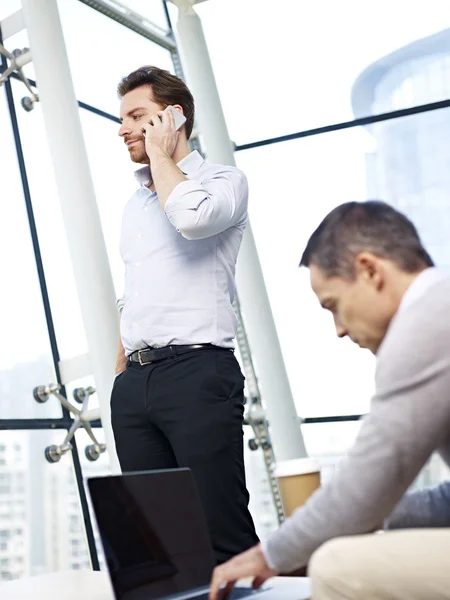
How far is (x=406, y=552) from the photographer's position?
1.10 meters

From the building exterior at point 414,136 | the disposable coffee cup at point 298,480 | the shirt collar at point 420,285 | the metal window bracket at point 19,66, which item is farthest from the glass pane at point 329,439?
the shirt collar at point 420,285

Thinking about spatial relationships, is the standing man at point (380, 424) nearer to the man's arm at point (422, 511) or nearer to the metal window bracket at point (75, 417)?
the man's arm at point (422, 511)

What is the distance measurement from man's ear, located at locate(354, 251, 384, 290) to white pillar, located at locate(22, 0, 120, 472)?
1998mm

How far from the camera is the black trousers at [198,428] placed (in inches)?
81.4

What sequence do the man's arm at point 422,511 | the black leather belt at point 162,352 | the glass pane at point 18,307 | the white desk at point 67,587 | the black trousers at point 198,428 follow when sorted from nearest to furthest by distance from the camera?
the man's arm at point 422,511
the white desk at point 67,587
the black trousers at point 198,428
the black leather belt at point 162,352
the glass pane at point 18,307

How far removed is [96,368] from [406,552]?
220 centimetres

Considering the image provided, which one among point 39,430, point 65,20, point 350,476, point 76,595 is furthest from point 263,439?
point 350,476

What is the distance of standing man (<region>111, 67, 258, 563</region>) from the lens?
2.09m

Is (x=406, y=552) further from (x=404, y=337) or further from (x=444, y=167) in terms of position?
(x=444, y=167)

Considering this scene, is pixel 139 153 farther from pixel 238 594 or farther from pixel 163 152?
pixel 238 594

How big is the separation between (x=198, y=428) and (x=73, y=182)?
1540 millimetres

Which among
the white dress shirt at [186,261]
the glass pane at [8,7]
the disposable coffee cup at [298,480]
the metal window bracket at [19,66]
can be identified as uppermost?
the glass pane at [8,7]

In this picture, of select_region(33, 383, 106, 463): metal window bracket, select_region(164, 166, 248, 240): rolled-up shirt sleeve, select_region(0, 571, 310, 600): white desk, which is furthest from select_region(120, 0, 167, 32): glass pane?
select_region(0, 571, 310, 600): white desk

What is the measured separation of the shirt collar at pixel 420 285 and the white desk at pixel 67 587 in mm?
564
